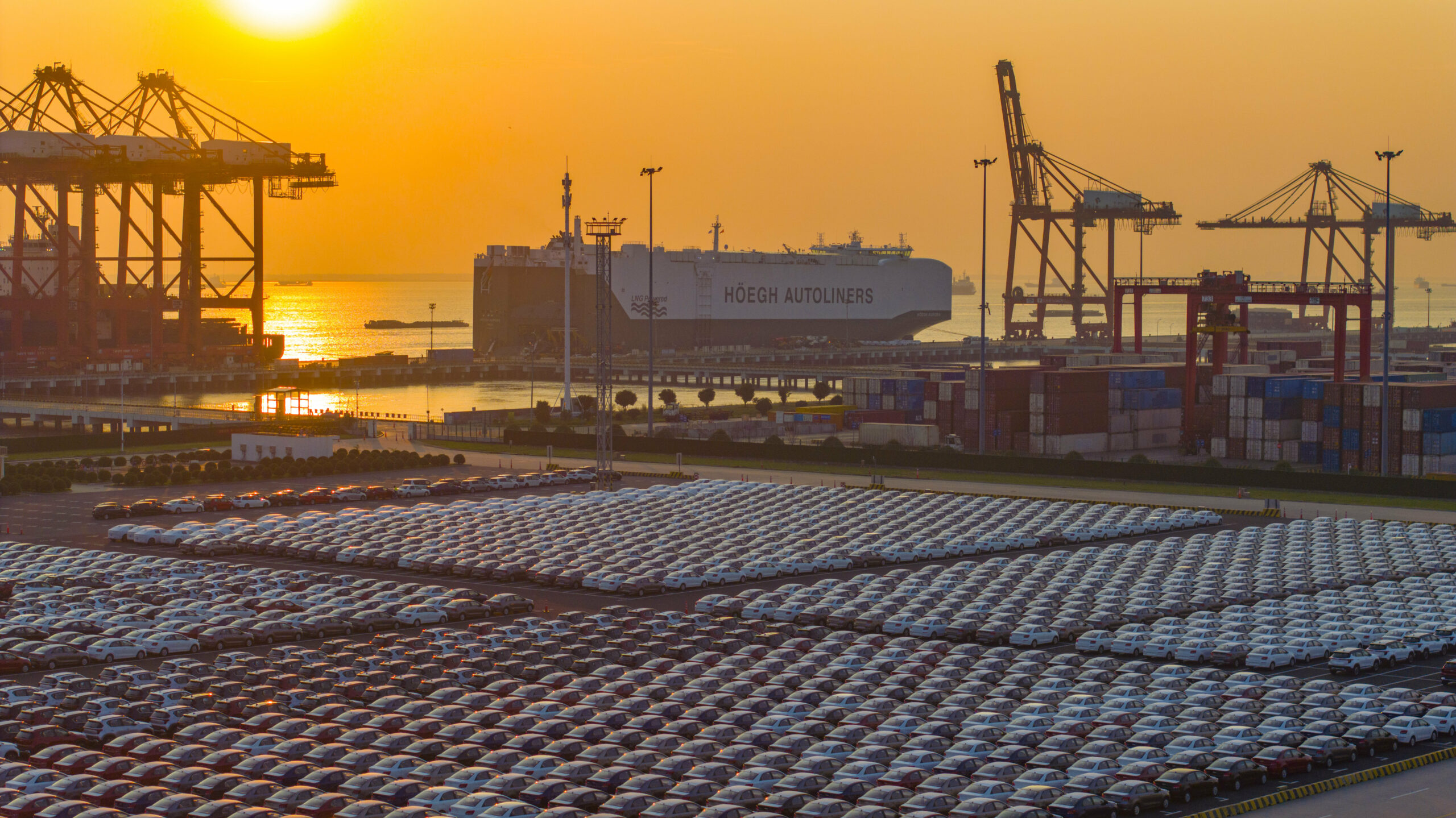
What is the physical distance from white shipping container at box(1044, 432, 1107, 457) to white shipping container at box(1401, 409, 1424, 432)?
49.0 ft

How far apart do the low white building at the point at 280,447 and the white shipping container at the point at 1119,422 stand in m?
36.9

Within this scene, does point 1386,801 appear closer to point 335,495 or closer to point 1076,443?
point 335,495

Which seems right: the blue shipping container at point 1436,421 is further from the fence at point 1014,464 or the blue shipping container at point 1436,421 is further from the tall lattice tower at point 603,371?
the tall lattice tower at point 603,371

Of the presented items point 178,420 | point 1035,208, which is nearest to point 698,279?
point 1035,208

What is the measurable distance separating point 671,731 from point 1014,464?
4151 centimetres

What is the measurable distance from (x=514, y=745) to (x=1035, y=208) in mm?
157192

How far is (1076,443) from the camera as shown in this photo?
7469 cm

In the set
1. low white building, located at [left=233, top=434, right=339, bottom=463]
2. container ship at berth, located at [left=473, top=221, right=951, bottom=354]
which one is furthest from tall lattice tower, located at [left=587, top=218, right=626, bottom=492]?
container ship at berth, located at [left=473, top=221, right=951, bottom=354]

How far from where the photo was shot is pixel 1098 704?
2864cm

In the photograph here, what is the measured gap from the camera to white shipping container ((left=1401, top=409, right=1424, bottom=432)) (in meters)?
63.8

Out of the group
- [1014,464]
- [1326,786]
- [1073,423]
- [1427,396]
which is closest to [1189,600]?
[1326,786]

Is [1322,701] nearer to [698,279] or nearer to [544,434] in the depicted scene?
[544,434]

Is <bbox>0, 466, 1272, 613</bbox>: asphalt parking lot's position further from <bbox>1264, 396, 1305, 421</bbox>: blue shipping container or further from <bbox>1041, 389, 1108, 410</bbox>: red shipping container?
<bbox>1041, 389, 1108, 410</bbox>: red shipping container

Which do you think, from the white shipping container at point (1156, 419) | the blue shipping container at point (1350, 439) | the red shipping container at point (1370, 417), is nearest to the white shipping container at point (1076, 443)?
the white shipping container at point (1156, 419)
